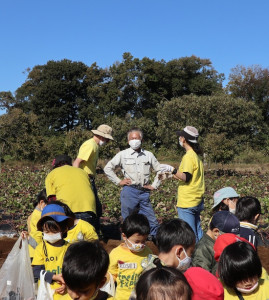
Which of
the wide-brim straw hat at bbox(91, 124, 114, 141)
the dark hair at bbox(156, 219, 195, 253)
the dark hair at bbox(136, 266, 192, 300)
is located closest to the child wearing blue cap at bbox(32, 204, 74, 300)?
the dark hair at bbox(156, 219, 195, 253)

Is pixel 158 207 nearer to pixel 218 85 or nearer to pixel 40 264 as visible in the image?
pixel 40 264

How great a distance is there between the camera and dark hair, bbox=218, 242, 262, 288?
7.17 feet

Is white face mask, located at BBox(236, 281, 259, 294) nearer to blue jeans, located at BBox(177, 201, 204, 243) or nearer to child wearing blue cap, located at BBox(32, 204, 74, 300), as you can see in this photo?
child wearing blue cap, located at BBox(32, 204, 74, 300)

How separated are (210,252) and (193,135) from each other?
189cm

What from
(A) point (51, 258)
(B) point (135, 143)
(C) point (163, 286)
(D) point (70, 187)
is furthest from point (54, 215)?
(B) point (135, 143)

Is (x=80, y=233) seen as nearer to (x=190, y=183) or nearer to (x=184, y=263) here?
(x=184, y=263)

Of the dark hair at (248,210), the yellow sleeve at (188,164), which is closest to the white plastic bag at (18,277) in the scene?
the dark hair at (248,210)

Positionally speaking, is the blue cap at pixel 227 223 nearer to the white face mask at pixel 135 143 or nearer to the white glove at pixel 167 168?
the white glove at pixel 167 168

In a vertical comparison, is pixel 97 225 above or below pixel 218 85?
below

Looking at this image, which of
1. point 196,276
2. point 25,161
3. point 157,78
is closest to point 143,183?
point 196,276

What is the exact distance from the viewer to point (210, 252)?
10.0ft

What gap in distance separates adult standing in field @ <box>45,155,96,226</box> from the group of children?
29 cm

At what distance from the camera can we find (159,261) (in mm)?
2182

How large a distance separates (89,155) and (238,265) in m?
3.17
